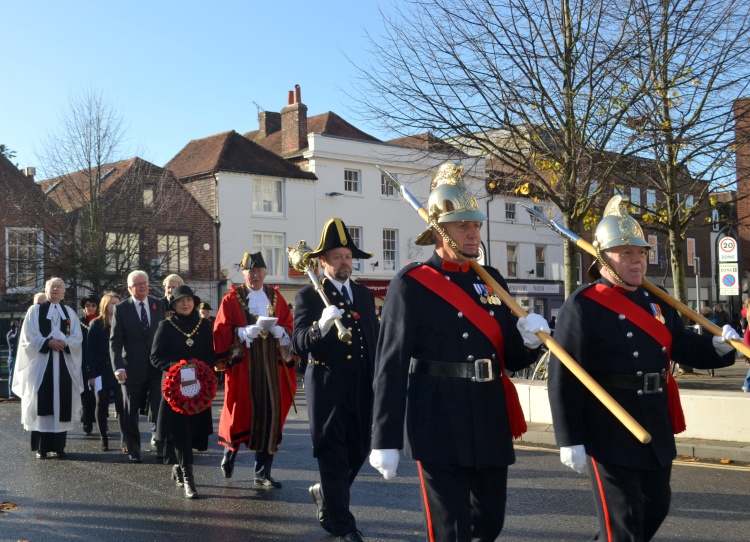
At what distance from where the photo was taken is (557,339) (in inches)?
201

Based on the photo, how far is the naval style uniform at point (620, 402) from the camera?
15.9 ft

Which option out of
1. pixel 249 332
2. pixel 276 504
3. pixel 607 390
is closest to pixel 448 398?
pixel 607 390

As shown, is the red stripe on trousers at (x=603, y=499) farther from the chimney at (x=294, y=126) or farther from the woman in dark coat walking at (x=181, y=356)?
the chimney at (x=294, y=126)

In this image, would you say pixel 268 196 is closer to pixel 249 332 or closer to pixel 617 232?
pixel 249 332

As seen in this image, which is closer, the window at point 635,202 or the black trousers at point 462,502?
the black trousers at point 462,502

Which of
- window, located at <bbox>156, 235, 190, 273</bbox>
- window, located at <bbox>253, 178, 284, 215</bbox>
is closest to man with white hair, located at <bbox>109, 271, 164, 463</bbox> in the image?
window, located at <bbox>156, 235, 190, 273</bbox>

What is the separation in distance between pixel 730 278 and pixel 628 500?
15.2 metres

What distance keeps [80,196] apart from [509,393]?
3284cm

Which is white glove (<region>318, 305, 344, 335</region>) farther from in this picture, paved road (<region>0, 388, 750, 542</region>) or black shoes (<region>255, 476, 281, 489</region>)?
black shoes (<region>255, 476, 281, 489</region>)

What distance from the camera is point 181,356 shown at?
30.2 ft

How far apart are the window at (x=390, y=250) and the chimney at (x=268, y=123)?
8451 mm

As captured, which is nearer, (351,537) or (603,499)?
(603,499)

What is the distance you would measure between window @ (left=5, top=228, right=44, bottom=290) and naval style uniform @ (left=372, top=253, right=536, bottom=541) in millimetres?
31824

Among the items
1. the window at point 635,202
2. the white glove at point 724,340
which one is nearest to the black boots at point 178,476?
the white glove at point 724,340
